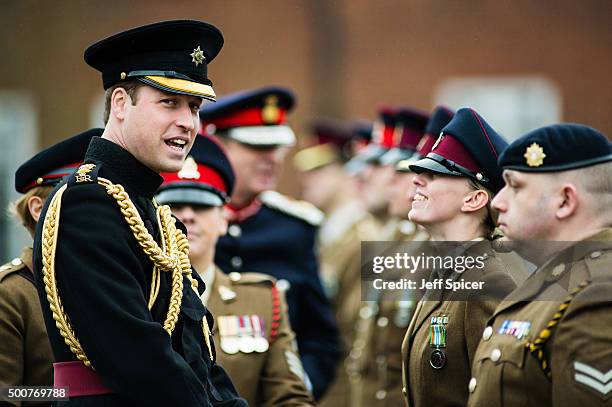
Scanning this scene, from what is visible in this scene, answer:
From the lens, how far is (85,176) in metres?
4.04

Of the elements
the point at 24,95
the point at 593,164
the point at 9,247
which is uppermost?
the point at 24,95

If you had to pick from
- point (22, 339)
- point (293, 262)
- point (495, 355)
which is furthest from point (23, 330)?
point (293, 262)

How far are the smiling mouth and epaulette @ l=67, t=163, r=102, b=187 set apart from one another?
0.88ft

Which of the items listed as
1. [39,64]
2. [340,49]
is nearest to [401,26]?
[340,49]

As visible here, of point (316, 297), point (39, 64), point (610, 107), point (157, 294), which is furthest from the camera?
point (39, 64)

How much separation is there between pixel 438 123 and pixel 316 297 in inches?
76.4

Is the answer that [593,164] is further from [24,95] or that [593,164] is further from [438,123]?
[24,95]

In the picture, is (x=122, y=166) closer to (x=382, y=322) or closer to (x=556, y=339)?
(x=556, y=339)

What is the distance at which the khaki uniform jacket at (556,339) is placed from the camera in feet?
12.7


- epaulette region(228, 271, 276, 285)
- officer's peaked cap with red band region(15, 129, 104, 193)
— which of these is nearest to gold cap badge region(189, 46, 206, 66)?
officer's peaked cap with red band region(15, 129, 104, 193)

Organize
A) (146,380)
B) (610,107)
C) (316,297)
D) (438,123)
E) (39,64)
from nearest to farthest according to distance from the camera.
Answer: (146,380) < (438,123) < (316,297) < (610,107) < (39,64)

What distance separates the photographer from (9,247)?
1733 cm

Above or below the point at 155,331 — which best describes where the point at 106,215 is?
above

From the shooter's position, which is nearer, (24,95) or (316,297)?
(316,297)
